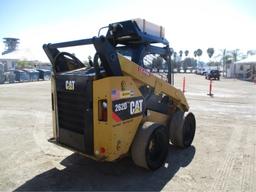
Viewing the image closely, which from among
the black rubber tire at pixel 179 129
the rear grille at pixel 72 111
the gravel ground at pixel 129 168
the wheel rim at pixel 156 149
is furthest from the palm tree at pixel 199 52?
the rear grille at pixel 72 111

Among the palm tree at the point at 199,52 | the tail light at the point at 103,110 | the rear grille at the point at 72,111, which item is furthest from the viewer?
the palm tree at the point at 199,52

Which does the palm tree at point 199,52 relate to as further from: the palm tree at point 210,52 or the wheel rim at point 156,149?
the wheel rim at point 156,149

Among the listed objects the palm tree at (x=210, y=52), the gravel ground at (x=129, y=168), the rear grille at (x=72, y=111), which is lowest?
the gravel ground at (x=129, y=168)

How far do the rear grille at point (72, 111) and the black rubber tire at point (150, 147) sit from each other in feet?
3.17

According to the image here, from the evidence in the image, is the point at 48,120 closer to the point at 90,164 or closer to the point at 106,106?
the point at 90,164

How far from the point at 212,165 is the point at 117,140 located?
6.81 feet

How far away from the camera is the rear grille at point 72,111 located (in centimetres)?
455

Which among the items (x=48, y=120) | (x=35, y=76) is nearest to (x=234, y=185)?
(x=48, y=120)

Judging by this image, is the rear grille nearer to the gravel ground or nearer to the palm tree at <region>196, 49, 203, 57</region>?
the gravel ground

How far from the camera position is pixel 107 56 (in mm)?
4129

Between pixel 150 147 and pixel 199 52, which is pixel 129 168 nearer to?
pixel 150 147

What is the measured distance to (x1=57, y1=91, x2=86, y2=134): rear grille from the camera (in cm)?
455

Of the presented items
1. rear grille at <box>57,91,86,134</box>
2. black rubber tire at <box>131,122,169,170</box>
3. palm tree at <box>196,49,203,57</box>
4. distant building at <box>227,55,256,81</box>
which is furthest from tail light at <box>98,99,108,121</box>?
palm tree at <box>196,49,203,57</box>

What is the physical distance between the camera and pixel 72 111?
4.76 metres
